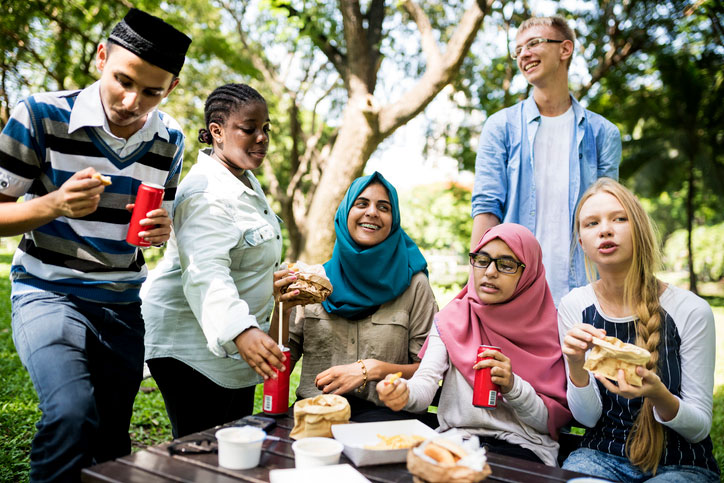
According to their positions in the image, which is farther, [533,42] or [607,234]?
[533,42]

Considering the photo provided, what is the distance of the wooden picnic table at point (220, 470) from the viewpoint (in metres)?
1.74

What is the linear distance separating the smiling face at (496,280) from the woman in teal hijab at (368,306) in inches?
20.5

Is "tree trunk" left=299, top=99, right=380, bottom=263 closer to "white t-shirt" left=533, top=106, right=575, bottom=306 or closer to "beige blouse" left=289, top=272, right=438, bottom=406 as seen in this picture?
"white t-shirt" left=533, top=106, right=575, bottom=306

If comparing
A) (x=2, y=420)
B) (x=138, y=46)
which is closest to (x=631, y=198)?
(x=138, y=46)

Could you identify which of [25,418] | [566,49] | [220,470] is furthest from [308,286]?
[25,418]

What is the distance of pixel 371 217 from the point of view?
3.21m

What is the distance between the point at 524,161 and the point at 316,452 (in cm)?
228

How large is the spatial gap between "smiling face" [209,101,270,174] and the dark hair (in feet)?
0.07

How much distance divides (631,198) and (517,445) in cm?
120

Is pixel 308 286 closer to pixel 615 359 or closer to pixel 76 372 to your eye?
pixel 76 372

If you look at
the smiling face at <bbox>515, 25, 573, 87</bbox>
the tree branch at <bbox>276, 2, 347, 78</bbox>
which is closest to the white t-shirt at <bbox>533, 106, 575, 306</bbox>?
the smiling face at <bbox>515, 25, 573, 87</bbox>

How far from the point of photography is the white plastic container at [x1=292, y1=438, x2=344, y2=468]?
5.96 ft

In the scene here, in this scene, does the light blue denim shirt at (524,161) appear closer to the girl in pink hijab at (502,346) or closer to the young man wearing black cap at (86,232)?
the girl in pink hijab at (502,346)

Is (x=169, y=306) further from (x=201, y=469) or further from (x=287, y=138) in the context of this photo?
(x=287, y=138)
